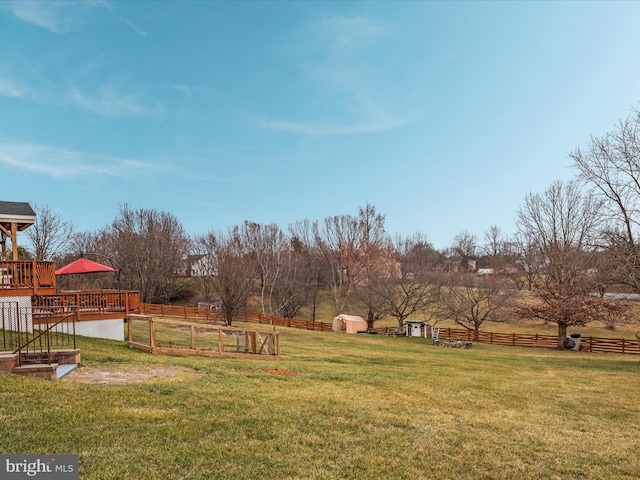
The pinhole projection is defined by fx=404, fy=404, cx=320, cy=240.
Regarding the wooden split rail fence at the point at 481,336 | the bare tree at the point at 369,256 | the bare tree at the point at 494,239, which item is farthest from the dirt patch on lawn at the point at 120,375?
the bare tree at the point at 494,239

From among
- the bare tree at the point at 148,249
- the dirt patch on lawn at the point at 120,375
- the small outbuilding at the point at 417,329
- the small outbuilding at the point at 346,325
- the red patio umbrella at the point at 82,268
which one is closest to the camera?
the dirt patch on lawn at the point at 120,375

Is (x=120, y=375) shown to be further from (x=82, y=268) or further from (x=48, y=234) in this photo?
(x=48, y=234)

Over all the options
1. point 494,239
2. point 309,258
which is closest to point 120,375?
point 309,258

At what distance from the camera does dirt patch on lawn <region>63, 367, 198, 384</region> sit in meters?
8.76

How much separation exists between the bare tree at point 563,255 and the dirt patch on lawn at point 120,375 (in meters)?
26.2

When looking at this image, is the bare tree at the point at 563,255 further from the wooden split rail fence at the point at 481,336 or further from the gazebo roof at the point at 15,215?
the gazebo roof at the point at 15,215

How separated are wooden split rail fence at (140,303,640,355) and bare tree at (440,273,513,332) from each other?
220 cm

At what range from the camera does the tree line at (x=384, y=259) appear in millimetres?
22625

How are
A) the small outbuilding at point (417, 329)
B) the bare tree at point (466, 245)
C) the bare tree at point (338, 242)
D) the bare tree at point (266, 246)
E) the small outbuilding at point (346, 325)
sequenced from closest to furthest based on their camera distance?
1. the small outbuilding at point (417, 329)
2. the small outbuilding at point (346, 325)
3. the bare tree at point (266, 246)
4. the bare tree at point (338, 242)
5. the bare tree at point (466, 245)

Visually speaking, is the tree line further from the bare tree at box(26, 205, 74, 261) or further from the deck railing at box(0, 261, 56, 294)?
the deck railing at box(0, 261, 56, 294)

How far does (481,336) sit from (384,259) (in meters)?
17.9

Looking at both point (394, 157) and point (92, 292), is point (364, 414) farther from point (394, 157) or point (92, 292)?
point (394, 157)

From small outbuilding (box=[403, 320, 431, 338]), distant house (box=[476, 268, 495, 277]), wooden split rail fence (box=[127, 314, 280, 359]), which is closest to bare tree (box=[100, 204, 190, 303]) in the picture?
small outbuilding (box=[403, 320, 431, 338])

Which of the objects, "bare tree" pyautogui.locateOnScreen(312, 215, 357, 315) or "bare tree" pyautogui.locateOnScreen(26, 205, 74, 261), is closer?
"bare tree" pyautogui.locateOnScreen(26, 205, 74, 261)
